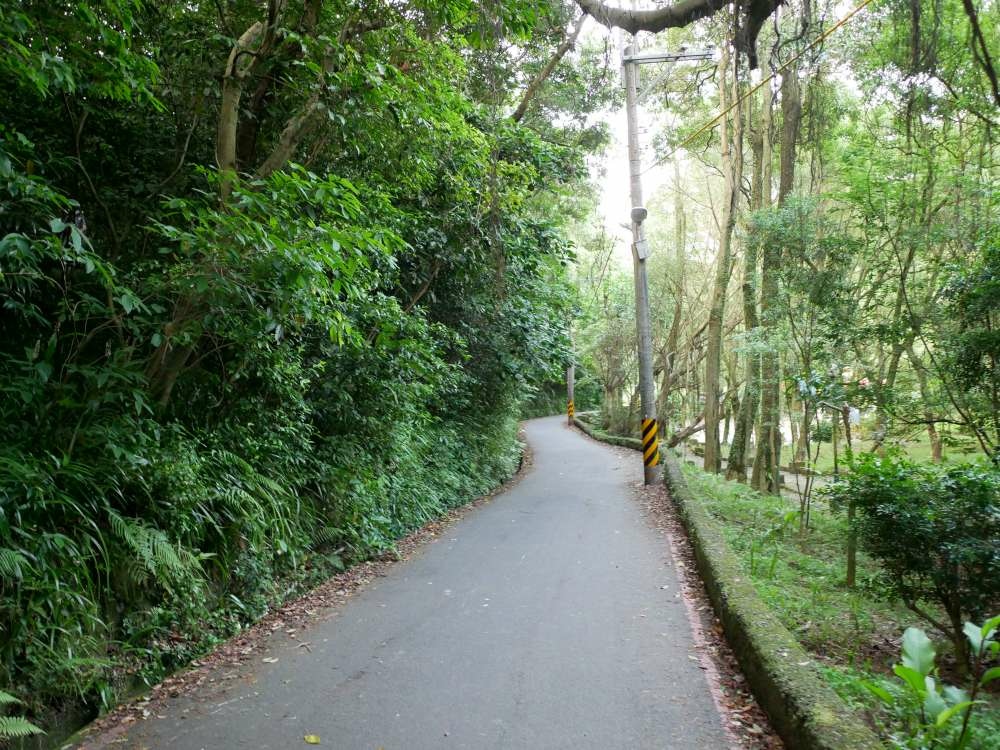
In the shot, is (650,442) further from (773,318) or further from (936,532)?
(936,532)

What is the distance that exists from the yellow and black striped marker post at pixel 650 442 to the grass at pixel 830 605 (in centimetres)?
231

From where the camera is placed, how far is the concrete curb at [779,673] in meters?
3.17

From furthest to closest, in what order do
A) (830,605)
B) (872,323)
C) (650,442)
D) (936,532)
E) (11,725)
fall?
(650,442) < (872,323) < (830,605) < (936,532) < (11,725)

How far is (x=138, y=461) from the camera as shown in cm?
444

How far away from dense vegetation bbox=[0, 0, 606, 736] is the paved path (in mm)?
778

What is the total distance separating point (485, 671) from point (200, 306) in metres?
3.40

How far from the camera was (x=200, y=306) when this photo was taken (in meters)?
4.69

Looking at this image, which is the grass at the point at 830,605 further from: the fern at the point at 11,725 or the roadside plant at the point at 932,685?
the fern at the point at 11,725

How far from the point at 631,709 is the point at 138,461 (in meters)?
3.71

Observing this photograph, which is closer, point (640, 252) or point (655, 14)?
point (655, 14)

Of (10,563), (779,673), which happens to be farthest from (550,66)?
(10,563)

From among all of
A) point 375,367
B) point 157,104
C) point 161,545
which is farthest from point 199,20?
point 161,545

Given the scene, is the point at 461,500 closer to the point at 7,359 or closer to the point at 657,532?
the point at 657,532

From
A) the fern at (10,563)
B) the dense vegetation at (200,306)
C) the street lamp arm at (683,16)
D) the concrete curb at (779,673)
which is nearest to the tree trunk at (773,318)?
the dense vegetation at (200,306)
